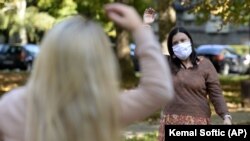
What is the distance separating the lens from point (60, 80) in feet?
7.70

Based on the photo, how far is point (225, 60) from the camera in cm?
3428

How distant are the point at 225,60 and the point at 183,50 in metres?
28.4

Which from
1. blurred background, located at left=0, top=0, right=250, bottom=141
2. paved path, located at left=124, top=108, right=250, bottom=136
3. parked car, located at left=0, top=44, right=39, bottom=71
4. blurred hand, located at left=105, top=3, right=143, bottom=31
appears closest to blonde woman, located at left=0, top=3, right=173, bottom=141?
blurred hand, located at left=105, top=3, right=143, bottom=31

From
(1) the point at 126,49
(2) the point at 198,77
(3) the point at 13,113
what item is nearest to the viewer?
(3) the point at 13,113

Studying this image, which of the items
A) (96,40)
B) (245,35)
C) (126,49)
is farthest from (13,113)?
(245,35)

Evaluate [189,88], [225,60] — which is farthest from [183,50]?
[225,60]

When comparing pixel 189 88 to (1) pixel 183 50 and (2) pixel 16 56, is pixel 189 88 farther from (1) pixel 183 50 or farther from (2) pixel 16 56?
(2) pixel 16 56

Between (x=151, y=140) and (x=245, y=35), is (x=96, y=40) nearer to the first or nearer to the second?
(x=151, y=140)

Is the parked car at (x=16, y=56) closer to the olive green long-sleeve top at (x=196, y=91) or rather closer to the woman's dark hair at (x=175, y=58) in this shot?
the woman's dark hair at (x=175, y=58)

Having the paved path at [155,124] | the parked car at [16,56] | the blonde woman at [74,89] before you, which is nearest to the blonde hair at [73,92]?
the blonde woman at [74,89]

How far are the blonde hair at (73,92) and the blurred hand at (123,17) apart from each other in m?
0.20

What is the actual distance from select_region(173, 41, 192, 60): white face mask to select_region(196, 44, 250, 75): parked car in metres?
27.8

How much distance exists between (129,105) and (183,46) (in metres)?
3.80

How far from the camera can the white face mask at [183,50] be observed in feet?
20.6
